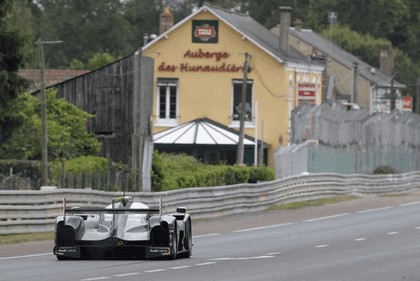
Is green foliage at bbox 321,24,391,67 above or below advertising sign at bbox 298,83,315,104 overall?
above

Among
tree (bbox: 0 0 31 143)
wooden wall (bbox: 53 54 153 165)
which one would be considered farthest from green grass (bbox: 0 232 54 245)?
wooden wall (bbox: 53 54 153 165)

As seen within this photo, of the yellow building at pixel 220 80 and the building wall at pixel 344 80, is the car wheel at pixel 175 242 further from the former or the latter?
the building wall at pixel 344 80

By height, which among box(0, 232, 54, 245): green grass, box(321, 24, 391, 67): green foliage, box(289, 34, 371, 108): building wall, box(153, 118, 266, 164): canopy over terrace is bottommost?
box(0, 232, 54, 245): green grass

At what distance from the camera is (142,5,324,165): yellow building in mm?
73438

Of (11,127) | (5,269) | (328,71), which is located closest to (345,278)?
(5,269)

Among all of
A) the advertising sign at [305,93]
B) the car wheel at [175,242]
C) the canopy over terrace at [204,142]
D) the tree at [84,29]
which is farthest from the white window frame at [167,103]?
the car wheel at [175,242]

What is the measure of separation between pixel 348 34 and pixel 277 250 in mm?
92867

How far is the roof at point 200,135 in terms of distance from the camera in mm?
70750

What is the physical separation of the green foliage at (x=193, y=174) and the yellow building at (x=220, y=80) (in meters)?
20.2

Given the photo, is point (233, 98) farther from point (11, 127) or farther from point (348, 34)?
point (348, 34)

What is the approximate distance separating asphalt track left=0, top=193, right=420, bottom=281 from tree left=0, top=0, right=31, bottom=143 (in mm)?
6094

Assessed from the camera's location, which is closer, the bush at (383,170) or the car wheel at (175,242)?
the car wheel at (175,242)

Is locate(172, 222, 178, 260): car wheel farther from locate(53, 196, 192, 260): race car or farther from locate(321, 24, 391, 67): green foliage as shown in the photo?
locate(321, 24, 391, 67): green foliage

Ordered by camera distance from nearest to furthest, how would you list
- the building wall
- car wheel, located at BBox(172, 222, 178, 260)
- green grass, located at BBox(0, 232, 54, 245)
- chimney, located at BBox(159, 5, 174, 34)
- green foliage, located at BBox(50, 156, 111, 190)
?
car wheel, located at BBox(172, 222, 178, 260) → green grass, located at BBox(0, 232, 54, 245) → green foliage, located at BBox(50, 156, 111, 190) → chimney, located at BBox(159, 5, 174, 34) → the building wall
